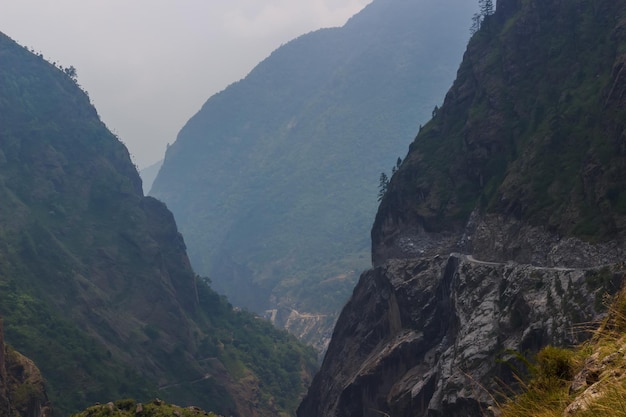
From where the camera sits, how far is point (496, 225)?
68.5m

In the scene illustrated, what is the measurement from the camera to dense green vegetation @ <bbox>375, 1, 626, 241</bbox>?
59.1 metres

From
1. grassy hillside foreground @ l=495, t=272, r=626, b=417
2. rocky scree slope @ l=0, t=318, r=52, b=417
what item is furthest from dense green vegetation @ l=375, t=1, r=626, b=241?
rocky scree slope @ l=0, t=318, r=52, b=417

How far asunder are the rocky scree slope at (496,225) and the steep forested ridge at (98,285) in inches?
1405

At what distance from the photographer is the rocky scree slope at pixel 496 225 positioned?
51.5m

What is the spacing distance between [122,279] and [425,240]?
7806 centimetres

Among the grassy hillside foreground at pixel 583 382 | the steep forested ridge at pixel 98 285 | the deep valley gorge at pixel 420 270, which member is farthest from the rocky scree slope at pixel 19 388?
the grassy hillside foreground at pixel 583 382

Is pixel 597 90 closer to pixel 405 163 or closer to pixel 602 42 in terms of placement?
pixel 602 42

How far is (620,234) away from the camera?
2016 inches

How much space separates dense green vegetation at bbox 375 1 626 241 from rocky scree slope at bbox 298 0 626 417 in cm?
18

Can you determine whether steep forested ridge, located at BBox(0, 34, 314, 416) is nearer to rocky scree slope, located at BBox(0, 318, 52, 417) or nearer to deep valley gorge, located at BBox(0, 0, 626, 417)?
deep valley gorge, located at BBox(0, 0, 626, 417)

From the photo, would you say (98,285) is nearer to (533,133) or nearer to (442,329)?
(442,329)

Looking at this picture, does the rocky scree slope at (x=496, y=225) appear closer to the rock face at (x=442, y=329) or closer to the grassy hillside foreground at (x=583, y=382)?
Answer: the rock face at (x=442, y=329)

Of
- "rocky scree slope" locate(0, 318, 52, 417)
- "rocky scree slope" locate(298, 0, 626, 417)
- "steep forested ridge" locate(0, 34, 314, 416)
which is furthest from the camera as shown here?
"steep forested ridge" locate(0, 34, 314, 416)

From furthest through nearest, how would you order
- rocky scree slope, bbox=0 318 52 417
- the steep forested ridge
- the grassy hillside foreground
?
the steep forested ridge → rocky scree slope, bbox=0 318 52 417 → the grassy hillside foreground
